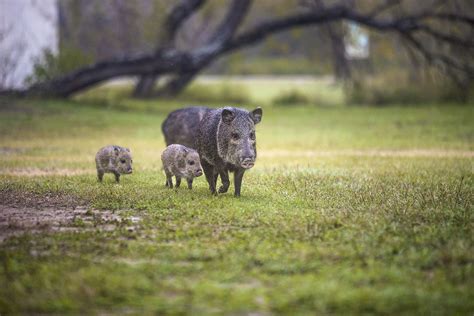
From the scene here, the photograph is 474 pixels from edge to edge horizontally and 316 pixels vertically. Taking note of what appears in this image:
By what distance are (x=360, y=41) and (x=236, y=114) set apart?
2420 cm

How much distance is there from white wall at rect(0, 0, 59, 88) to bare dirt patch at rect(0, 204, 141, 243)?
15.5m

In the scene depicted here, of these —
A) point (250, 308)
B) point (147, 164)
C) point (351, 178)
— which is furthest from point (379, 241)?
point (147, 164)

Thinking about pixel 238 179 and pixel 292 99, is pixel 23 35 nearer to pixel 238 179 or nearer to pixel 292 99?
pixel 292 99

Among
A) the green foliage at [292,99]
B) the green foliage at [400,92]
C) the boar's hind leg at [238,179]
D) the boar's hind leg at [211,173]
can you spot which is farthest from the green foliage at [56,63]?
the boar's hind leg at [238,179]

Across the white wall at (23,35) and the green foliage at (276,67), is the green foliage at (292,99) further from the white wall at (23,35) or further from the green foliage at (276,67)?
the green foliage at (276,67)

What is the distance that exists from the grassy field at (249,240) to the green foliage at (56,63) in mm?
12357

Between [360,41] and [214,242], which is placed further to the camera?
[360,41]

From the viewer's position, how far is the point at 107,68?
82.6 feet

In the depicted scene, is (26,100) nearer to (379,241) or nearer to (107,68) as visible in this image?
(107,68)

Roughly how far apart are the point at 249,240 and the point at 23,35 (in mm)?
20479

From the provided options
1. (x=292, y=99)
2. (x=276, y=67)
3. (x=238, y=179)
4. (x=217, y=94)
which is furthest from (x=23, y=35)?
(x=276, y=67)

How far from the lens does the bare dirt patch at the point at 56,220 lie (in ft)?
23.7

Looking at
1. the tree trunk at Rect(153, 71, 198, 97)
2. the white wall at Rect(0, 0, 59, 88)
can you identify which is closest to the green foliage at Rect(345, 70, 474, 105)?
the tree trunk at Rect(153, 71, 198, 97)

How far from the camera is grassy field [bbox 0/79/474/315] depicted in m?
5.07
